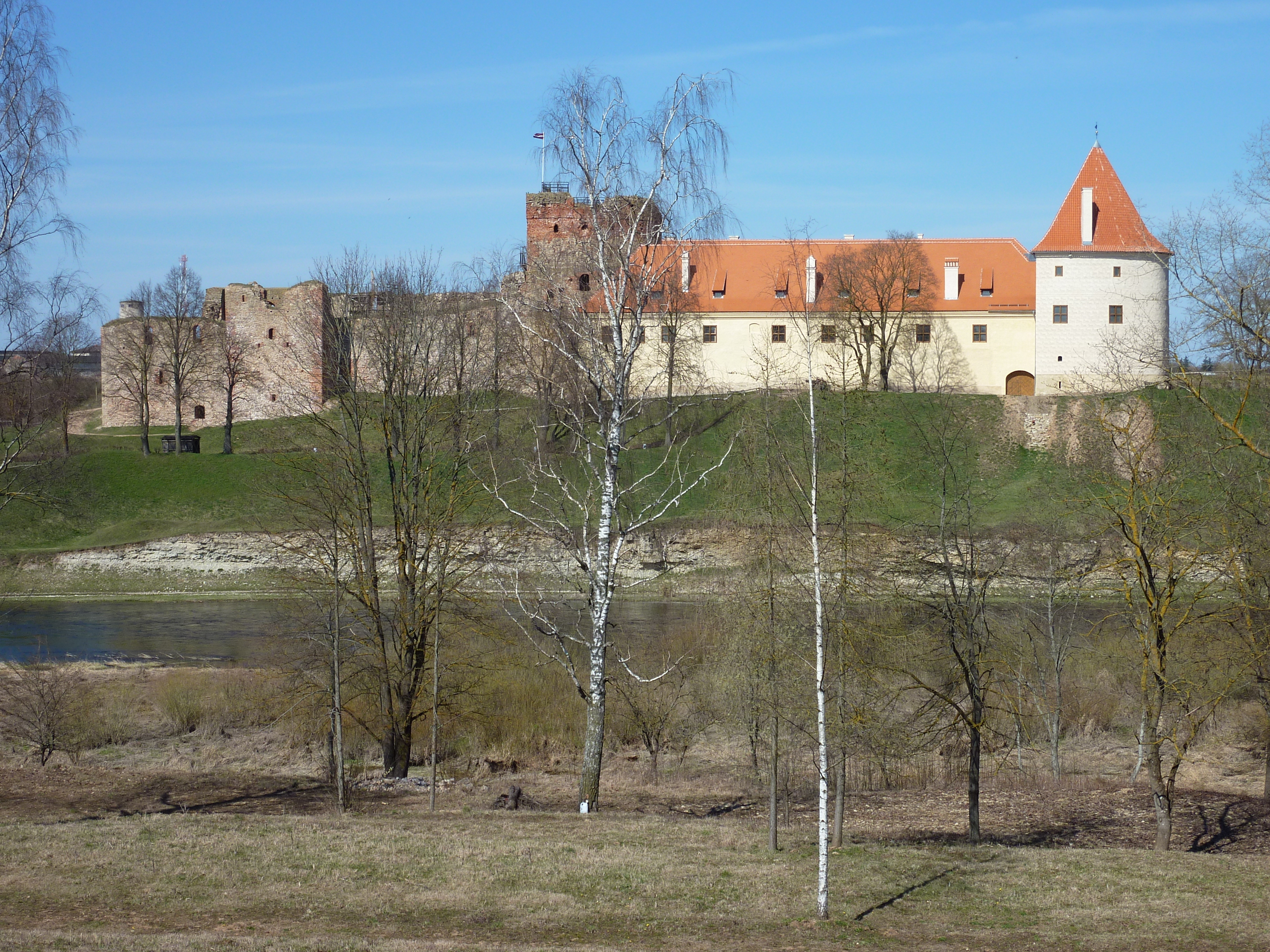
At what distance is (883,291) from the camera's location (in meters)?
56.7

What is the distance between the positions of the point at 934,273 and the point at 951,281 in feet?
3.89

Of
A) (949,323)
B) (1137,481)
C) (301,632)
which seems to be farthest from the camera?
(949,323)

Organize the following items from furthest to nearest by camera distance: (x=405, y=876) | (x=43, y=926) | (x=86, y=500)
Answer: (x=86, y=500) → (x=405, y=876) → (x=43, y=926)

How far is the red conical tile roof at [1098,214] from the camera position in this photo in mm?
56062

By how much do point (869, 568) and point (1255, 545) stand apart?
240 inches

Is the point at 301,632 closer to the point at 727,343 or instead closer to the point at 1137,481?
the point at 1137,481

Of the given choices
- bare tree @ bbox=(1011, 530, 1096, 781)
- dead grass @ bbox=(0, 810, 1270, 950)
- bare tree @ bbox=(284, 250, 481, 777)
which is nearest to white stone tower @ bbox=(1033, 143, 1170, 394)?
bare tree @ bbox=(1011, 530, 1096, 781)

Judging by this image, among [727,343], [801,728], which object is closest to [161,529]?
[727,343]

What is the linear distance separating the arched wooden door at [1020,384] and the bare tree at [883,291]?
555cm

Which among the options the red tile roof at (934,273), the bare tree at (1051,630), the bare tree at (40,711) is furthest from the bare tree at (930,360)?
the bare tree at (40,711)

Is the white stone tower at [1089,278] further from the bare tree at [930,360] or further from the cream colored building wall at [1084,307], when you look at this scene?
the bare tree at [930,360]

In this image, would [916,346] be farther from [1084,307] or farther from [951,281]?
[1084,307]

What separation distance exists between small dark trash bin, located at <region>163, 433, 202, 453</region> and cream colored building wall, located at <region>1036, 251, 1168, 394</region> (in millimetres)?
45324

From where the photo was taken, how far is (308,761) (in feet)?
67.7
